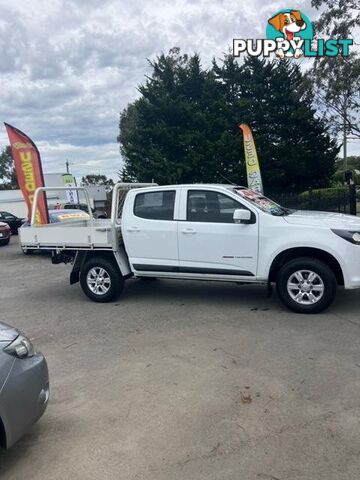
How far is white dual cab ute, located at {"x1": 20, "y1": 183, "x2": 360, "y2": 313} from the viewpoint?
6.14 m

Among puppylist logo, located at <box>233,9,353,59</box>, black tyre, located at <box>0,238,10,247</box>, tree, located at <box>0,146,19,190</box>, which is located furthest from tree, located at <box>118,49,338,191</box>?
tree, located at <box>0,146,19,190</box>

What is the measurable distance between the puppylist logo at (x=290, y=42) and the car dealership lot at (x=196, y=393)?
16817mm

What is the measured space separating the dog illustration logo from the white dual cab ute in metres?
16.5

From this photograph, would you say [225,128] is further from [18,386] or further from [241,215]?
[18,386]

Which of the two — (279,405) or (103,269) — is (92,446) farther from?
(103,269)

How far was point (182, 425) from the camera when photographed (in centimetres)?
352

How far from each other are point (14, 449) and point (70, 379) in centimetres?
124

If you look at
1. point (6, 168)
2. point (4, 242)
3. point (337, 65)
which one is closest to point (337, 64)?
point (337, 65)

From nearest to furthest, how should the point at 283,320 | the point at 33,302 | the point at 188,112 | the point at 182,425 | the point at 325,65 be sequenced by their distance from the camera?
the point at 182,425
the point at 283,320
the point at 33,302
the point at 325,65
the point at 188,112

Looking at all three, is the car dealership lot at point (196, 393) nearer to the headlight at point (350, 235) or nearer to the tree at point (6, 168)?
the headlight at point (350, 235)

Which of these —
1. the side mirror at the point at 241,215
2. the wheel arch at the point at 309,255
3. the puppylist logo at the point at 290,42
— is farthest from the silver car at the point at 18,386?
the puppylist logo at the point at 290,42

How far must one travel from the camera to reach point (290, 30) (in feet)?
72.6

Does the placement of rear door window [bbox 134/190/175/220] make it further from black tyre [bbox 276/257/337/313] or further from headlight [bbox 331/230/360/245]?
headlight [bbox 331/230/360/245]

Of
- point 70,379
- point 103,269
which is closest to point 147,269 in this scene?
point 103,269
